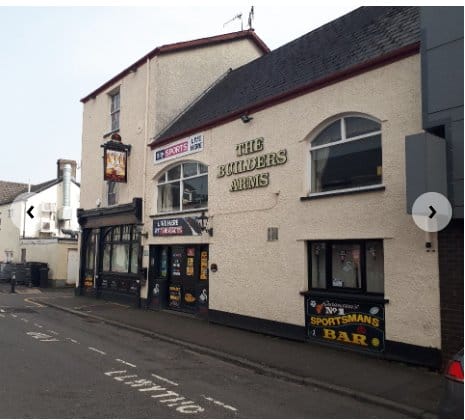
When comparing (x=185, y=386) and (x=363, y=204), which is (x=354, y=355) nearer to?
(x=363, y=204)

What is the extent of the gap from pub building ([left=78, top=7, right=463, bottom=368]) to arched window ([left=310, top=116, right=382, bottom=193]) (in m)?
0.03

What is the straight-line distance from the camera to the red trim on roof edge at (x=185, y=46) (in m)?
17.1

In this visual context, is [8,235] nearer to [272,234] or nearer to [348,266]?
[272,234]

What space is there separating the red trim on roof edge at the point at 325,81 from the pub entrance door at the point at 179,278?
3.75 m

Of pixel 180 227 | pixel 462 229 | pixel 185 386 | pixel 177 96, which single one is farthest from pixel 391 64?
pixel 177 96

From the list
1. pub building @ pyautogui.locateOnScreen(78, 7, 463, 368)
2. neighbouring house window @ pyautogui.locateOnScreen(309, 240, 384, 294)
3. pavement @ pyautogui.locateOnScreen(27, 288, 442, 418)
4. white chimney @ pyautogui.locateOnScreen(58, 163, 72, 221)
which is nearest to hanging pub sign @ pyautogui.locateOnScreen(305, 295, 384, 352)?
pub building @ pyautogui.locateOnScreen(78, 7, 463, 368)

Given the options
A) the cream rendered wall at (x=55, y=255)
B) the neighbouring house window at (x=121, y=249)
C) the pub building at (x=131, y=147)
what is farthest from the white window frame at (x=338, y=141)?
the cream rendered wall at (x=55, y=255)

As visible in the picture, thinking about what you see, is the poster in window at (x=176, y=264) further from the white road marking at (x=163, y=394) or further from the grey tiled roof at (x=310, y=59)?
the white road marking at (x=163, y=394)

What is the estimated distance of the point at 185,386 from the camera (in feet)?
23.5

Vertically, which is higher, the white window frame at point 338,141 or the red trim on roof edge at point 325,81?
the red trim on roof edge at point 325,81

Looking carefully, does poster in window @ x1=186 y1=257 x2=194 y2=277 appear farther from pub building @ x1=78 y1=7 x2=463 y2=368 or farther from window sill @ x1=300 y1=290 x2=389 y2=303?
window sill @ x1=300 y1=290 x2=389 y2=303

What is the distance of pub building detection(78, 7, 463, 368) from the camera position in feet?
27.0

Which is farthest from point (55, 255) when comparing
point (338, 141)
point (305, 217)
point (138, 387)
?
point (138, 387)

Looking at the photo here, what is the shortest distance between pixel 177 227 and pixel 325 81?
22.3 ft
